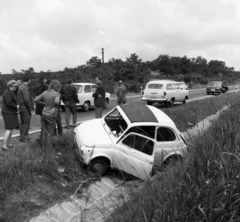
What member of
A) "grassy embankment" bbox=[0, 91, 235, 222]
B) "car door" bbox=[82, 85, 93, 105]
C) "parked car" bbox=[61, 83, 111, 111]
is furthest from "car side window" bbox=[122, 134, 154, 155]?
"car door" bbox=[82, 85, 93, 105]

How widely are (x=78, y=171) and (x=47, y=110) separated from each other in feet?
5.82

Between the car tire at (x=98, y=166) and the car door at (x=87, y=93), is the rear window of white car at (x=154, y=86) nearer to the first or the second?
the car door at (x=87, y=93)

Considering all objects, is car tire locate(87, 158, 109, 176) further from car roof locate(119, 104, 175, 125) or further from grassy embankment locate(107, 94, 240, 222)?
grassy embankment locate(107, 94, 240, 222)

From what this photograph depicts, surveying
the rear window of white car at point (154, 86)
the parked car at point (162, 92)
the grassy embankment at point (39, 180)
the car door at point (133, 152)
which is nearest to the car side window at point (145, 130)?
the car door at point (133, 152)

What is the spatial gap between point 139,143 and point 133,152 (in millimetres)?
254

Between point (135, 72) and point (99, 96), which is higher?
point (135, 72)

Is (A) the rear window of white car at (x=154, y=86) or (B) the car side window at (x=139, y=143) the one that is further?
(A) the rear window of white car at (x=154, y=86)

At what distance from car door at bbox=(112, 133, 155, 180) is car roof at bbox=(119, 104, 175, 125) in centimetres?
43

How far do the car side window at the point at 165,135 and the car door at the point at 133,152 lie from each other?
447 millimetres

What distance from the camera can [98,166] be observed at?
5500 millimetres

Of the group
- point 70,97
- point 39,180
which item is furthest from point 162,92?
point 39,180

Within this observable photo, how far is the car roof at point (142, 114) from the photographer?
19.1ft

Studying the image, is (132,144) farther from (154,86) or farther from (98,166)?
(154,86)

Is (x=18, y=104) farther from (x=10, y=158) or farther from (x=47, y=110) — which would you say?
(x=10, y=158)
